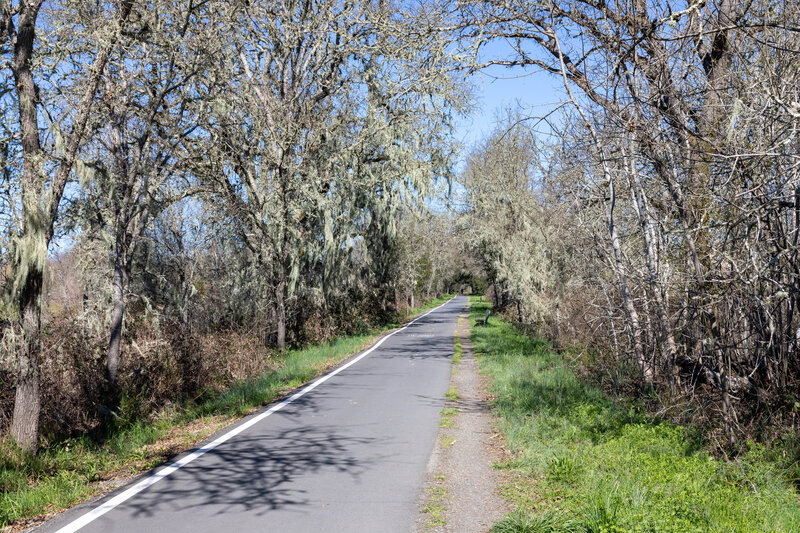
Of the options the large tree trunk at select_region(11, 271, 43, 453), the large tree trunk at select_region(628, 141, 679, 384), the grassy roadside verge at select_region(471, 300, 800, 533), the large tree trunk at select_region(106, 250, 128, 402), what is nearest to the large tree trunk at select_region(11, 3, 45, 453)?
the large tree trunk at select_region(11, 271, 43, 453)

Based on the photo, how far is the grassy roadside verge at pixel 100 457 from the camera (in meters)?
5.18

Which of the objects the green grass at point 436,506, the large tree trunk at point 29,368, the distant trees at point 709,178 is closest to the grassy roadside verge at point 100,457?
the large tree trunk at point 29,368

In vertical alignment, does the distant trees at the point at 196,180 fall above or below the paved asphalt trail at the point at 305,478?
above

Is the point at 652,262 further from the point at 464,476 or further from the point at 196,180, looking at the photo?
the point at 196,180

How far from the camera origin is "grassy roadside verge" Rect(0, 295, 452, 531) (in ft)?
17.0

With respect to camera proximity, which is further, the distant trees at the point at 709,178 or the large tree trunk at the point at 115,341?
the large tree trunk at the point at 115,341

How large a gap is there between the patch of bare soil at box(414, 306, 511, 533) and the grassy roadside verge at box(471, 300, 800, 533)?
0.71 feet

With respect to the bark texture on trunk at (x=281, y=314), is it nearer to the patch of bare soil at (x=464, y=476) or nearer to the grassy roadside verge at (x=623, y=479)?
the patch of bare soil at (x=464, y=476)

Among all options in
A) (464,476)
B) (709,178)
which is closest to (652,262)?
(709,178)

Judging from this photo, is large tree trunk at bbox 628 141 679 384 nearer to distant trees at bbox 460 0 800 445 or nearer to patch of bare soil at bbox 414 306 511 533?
distant trees at bbox 460 0 800 445

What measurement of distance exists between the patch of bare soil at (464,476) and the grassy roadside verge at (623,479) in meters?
0.22

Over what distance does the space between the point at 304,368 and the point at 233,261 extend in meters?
6.16

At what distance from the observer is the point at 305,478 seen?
5762 mm

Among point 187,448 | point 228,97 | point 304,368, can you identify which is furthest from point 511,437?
point 228,97
